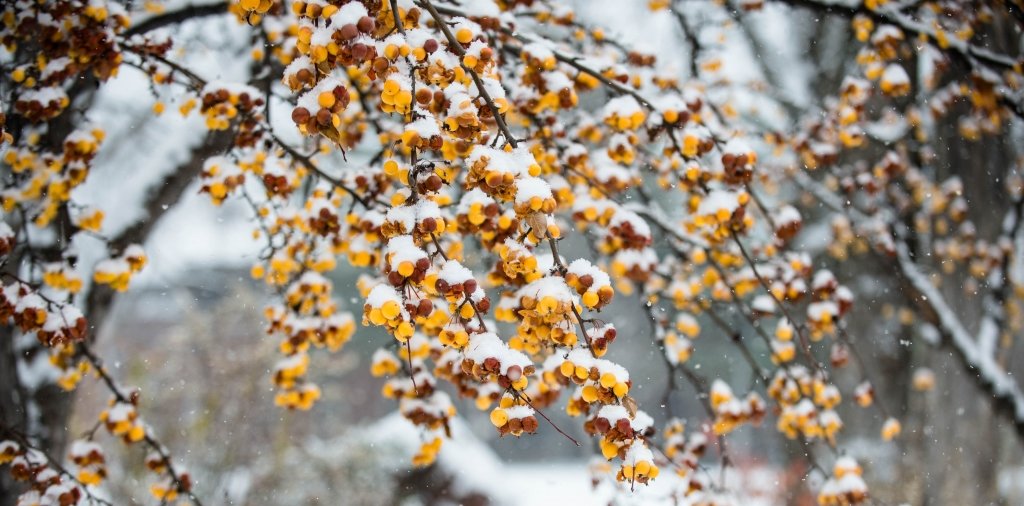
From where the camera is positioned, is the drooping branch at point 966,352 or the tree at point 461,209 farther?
the drooping branch at point 966,352

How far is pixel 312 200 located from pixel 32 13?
1.04 metres

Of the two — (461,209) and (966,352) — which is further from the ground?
(966,352)

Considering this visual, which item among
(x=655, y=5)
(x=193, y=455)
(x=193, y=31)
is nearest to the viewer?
(x=655, y=5)

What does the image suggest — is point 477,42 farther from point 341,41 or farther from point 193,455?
point 193,455

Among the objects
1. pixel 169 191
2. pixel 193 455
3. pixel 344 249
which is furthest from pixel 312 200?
pixel 193 455

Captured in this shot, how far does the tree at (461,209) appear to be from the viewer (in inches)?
48.7

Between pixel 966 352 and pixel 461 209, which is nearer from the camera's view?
pixel 461 209

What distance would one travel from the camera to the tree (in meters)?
1.24

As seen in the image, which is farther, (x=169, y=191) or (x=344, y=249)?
(x=169, y=191)

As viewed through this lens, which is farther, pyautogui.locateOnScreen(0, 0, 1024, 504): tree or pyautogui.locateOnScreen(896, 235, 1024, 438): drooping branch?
pyautogui.locateOnScreen(896, 235, 1024, 438): drooping branch

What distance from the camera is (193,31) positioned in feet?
13.5

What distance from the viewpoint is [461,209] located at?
173 centimetres

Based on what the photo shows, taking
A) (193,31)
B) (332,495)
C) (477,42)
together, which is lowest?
(477,42)

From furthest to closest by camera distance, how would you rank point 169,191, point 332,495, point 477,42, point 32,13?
1. point 332,495
2. point 169,191
3. point 32,13
4. point 477,42
